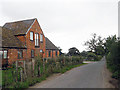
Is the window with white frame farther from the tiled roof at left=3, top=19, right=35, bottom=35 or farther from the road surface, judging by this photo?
the road surface

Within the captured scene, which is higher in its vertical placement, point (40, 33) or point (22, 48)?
point (40, 33)

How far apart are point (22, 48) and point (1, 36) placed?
12.3ft

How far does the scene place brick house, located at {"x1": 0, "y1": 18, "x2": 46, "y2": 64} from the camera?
19.9 meters

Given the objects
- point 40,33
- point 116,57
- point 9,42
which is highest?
point 40,33

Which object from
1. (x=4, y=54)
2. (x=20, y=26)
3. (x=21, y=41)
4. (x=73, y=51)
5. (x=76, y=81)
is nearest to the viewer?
(x=76, y=81)

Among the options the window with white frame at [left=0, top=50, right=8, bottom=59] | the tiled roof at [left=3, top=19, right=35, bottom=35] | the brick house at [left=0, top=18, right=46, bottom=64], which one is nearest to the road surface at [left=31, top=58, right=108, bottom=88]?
the brick house at [left=0, top=18, right=46, bottom=64]

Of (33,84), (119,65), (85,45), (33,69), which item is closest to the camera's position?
(33,84)

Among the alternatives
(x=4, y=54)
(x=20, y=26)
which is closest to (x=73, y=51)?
(x=20, y=26)

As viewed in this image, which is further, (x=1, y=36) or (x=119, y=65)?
(x=1, y=36)

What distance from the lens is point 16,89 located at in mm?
8531

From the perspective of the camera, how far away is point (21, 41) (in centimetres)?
2362

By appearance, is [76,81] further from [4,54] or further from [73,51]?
[73,51]

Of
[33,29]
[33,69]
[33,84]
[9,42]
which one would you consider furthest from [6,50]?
[33,84]

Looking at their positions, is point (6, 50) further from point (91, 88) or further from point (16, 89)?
point (91, 88)
